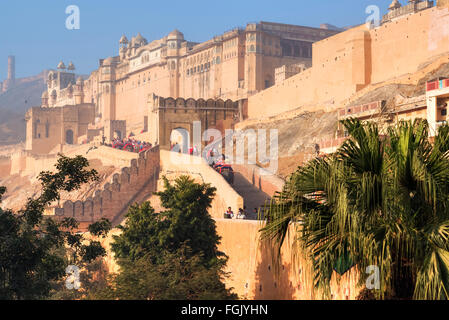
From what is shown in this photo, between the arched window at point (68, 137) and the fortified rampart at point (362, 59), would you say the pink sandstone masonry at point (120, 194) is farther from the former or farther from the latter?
the arched window at point (68, 137)

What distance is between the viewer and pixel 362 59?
40125mm

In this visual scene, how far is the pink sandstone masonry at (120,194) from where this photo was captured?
36.0 metres

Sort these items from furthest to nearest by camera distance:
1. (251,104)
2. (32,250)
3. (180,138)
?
(251,104) → (180,138) → (32,250)

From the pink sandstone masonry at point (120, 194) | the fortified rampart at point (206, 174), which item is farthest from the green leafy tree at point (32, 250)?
the pink sandstone masonry at point (120, 194)

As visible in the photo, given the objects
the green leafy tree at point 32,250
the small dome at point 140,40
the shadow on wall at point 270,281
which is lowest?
the shadow on wall at point 270,281

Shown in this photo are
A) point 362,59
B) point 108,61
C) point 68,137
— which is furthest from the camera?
point 108,61

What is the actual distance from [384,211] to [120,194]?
29.8 meters

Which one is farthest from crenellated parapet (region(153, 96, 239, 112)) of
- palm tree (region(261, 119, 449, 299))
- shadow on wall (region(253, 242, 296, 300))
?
palm tree (region(261, 119, 449, 299))

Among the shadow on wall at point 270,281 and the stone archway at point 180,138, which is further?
the stone archway at point 180,138

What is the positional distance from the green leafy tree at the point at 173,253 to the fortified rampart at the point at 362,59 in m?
20.5

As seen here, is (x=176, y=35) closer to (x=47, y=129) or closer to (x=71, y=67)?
(x=47, y=129)

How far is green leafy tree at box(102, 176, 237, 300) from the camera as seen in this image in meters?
14.5

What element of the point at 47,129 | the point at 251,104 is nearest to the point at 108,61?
the point at 47,129
